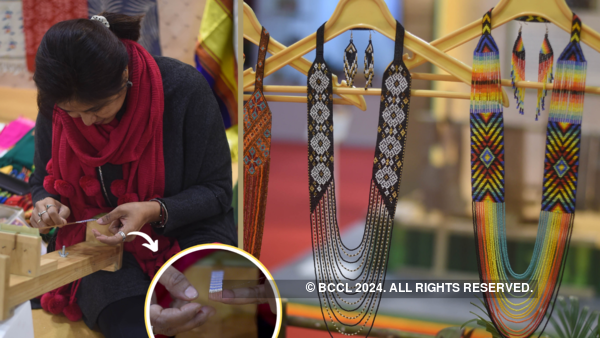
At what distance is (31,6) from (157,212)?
2.05 feet

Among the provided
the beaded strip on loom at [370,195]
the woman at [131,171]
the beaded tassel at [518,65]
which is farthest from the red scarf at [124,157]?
the beaded tassel at [518,65]

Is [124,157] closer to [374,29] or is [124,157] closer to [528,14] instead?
[374,29]

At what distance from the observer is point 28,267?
96 cm

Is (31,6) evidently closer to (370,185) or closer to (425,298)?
Result: (370,185)

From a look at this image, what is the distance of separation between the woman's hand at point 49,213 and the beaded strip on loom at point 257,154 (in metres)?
0.43

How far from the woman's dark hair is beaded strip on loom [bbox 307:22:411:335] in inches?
17.2

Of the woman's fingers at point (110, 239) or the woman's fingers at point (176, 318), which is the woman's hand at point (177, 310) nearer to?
the woman's fingers at point (176, 318)

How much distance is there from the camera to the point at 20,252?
0.96 meters

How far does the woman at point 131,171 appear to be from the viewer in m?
1.07

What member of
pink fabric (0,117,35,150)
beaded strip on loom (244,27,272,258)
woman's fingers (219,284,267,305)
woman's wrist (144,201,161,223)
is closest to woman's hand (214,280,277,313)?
woman's fingers (219,284,267,305)

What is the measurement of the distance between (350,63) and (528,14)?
0.38 meters

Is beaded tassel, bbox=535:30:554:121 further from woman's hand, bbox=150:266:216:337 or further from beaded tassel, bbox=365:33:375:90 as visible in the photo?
woman's hand, bbox=150:266:216:337

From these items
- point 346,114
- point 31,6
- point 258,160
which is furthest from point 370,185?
point 31,6

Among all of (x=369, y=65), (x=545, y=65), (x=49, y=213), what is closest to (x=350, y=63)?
(x=369, y=65)
